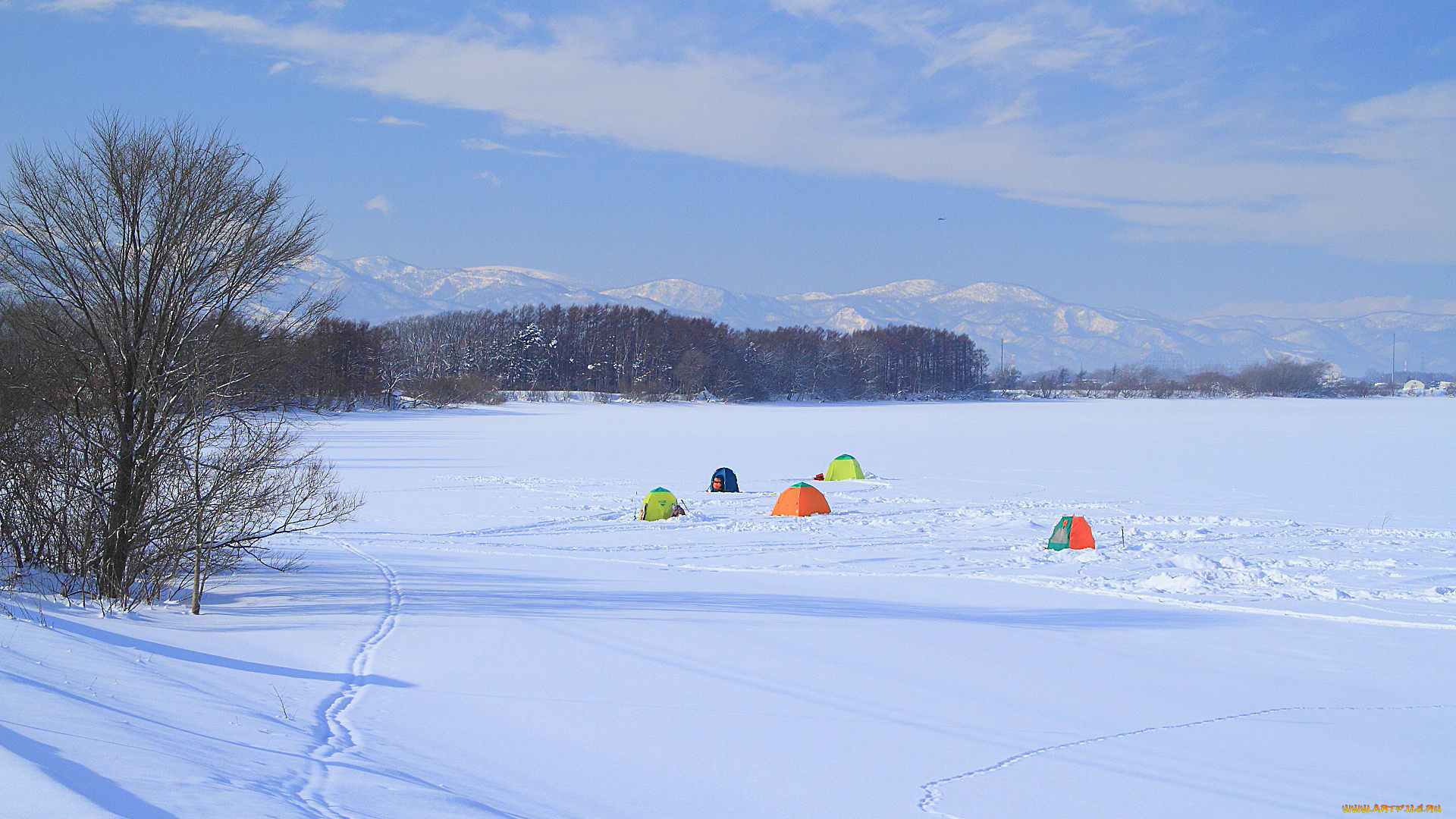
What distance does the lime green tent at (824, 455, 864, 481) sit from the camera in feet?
85.7

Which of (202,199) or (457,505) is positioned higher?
(202,199)

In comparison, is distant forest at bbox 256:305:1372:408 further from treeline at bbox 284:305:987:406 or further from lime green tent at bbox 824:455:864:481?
lime green tent at bbox 824:455:864:481

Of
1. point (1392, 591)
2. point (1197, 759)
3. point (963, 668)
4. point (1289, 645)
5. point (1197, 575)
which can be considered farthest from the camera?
point (1197, 575)

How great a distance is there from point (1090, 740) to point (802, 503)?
13.4 metres

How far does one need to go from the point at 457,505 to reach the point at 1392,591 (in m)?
17.7

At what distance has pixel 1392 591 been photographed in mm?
11891

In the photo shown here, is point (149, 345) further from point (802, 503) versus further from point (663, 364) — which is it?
point (663, 364)

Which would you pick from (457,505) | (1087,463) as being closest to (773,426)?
(1087,463)

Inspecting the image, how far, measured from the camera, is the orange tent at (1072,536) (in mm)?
15062

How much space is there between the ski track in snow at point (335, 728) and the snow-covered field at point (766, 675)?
0.13 feet

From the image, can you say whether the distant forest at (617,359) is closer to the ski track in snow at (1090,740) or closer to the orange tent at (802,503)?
the orange tent at (802,503)

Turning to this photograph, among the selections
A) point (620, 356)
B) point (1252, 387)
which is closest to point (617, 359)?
point (620, 356)

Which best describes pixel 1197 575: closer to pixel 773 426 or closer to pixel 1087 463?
pixel 1087 463

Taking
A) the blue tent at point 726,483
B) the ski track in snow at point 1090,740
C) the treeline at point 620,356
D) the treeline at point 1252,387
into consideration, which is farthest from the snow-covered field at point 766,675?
the treeline at point 1252,387
